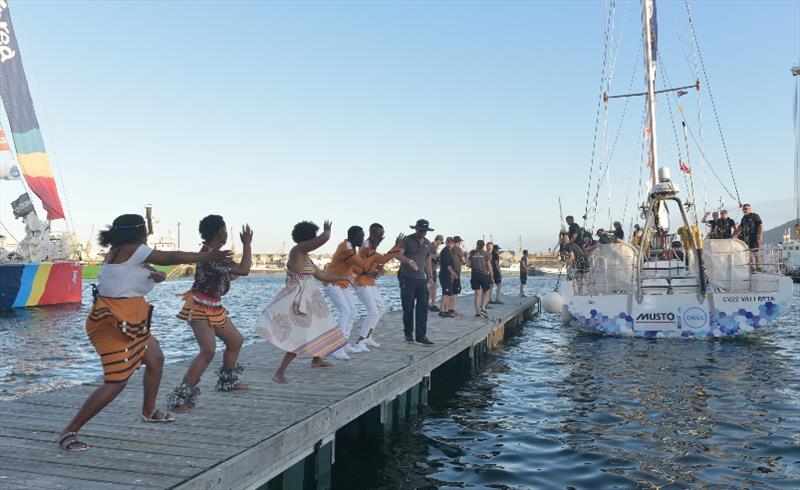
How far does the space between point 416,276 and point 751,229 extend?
42.7 feet

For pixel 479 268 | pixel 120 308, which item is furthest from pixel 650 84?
pixel 120 308

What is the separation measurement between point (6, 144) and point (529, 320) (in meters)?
33.0

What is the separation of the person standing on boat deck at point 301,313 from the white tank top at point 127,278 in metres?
2.35

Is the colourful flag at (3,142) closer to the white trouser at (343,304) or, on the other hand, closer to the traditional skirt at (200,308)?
the white trouser at (343,304)

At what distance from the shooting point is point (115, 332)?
4.89 metres

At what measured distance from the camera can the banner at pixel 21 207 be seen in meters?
36.7

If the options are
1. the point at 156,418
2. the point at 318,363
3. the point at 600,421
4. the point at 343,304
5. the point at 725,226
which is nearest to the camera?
the point at 156,418

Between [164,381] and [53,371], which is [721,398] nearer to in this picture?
[164,381]

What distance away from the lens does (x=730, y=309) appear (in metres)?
16.2

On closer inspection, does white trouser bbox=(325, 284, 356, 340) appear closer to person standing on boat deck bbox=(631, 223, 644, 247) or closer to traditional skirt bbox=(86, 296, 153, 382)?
traditional skirt bbox=(86, 296, 153, 382)

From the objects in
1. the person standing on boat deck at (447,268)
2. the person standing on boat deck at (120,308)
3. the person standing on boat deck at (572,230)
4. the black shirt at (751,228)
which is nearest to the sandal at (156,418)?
the person standing on boat deck at (120,308)

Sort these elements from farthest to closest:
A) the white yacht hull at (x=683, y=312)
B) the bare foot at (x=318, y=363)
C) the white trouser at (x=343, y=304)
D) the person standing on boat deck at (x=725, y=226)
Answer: the person standing on boat deck at (x=725, y=226), the white yacht hull at (x=683, y=312), the white trouser at (x=343, y=304), the bare foot at (x=318, y=363)

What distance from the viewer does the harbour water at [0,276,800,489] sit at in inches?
281

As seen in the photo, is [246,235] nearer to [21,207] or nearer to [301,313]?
[301,313]
